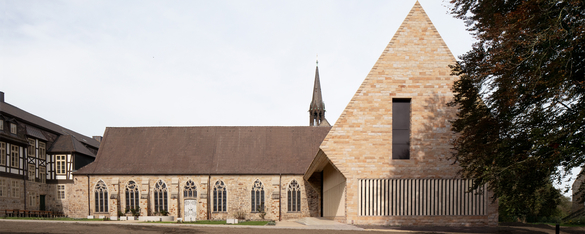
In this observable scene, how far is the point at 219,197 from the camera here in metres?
35.8

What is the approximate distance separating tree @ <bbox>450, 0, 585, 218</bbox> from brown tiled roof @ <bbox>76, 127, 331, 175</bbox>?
23266 mm

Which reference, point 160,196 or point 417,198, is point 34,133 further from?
point 417,198

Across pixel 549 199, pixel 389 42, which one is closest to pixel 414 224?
pixel 549 199

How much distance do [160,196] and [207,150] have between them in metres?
5.47

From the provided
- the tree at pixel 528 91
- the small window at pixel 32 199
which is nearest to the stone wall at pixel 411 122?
the tree at pixel 528 91

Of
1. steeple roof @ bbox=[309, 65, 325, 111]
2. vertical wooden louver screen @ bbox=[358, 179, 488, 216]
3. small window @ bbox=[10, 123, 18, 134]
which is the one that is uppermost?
steeple roof @ bbox=[309, 65, 325, 111]

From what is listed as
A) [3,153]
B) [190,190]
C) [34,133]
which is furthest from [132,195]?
[3,153]

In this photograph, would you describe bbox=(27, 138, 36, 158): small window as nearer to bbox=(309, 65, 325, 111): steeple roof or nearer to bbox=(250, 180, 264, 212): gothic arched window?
bbox=(250, 180, 264, 212): gothic arched window

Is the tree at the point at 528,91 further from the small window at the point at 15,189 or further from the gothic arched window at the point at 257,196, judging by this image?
the small window at the point at 15,189

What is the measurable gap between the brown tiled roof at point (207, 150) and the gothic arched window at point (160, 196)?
117cm

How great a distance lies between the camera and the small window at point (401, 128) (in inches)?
778

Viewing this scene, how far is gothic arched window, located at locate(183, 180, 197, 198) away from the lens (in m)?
35.9

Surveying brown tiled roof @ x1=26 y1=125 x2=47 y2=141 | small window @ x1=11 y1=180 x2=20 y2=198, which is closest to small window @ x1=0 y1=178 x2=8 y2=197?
small window @ x1=11 y1=180 x2=20 y2=198

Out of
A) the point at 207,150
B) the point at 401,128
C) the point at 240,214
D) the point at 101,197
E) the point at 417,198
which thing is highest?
the point at 401,128
